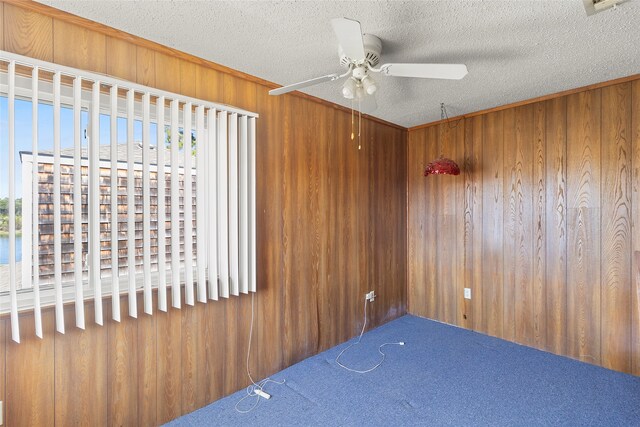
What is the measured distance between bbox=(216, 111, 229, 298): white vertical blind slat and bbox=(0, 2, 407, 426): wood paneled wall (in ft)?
0.64

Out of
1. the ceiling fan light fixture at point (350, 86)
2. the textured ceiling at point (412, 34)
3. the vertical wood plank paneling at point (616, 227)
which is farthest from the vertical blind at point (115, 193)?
the vertical wood plank paneling at point (616, 227)

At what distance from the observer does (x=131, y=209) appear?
1.79 m

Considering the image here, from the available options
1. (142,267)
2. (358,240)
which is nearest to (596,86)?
(358,240)

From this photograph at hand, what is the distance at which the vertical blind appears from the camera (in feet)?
5.04

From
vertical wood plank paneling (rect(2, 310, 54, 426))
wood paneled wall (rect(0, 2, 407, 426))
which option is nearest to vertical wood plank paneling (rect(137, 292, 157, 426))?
wood paneled wall (rect(0, 2, 407, 426))

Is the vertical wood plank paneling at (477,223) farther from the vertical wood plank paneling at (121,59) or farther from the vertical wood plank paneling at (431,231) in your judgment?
the vertical wood plank paneling at (121,59)

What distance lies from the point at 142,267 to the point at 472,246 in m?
3.08

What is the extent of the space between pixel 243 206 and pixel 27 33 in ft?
4.62

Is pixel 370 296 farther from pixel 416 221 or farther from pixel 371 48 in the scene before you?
pixel 371 48

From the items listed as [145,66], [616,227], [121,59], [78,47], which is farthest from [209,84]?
[616,227]

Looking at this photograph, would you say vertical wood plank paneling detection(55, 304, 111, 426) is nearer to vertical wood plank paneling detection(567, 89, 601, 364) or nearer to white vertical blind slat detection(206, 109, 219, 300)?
white vertical blind slat detection(206, 109, 219, 300)

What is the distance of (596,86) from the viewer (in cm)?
262

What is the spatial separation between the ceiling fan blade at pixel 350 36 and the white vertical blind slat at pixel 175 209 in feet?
3.59

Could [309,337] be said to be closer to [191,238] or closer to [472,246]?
[191,238]
